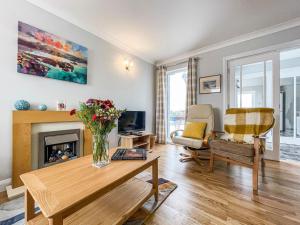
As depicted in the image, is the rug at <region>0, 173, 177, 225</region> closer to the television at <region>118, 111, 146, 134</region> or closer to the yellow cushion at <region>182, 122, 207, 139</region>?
the yellow cushion at <region>182, 122, 207, 139</region>

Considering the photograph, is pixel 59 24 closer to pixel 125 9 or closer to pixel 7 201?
pixel 125 9

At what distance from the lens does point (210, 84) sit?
3.31 meters

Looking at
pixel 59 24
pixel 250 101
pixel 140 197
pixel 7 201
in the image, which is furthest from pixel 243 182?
pixel 59 24

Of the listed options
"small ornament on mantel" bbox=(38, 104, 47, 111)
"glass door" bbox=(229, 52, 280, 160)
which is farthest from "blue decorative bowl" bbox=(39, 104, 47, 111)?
"glass door" bbox=(229, 52, 280, 160)

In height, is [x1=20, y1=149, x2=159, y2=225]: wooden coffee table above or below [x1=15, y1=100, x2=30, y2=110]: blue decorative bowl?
below

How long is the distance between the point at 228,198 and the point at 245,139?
3.37ft

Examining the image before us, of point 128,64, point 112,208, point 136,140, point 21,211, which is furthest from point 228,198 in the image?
point 128,64

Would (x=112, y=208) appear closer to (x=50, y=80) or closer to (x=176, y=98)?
(x=50, y=80)

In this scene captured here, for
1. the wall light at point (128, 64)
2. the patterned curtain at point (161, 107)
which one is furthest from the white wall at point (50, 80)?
the patterned curtain at point (161, 107)

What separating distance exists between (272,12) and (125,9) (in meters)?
2.22

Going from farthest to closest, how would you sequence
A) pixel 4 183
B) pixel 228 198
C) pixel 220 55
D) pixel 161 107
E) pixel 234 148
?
pixel 161 107
pixel 220 55
pixel 234 148
pixel 4 183
pixel 228 198

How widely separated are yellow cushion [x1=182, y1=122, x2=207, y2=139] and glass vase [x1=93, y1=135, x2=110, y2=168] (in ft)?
6.25

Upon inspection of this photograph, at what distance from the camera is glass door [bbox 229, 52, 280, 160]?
2648 mm

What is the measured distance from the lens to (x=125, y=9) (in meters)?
2.19
